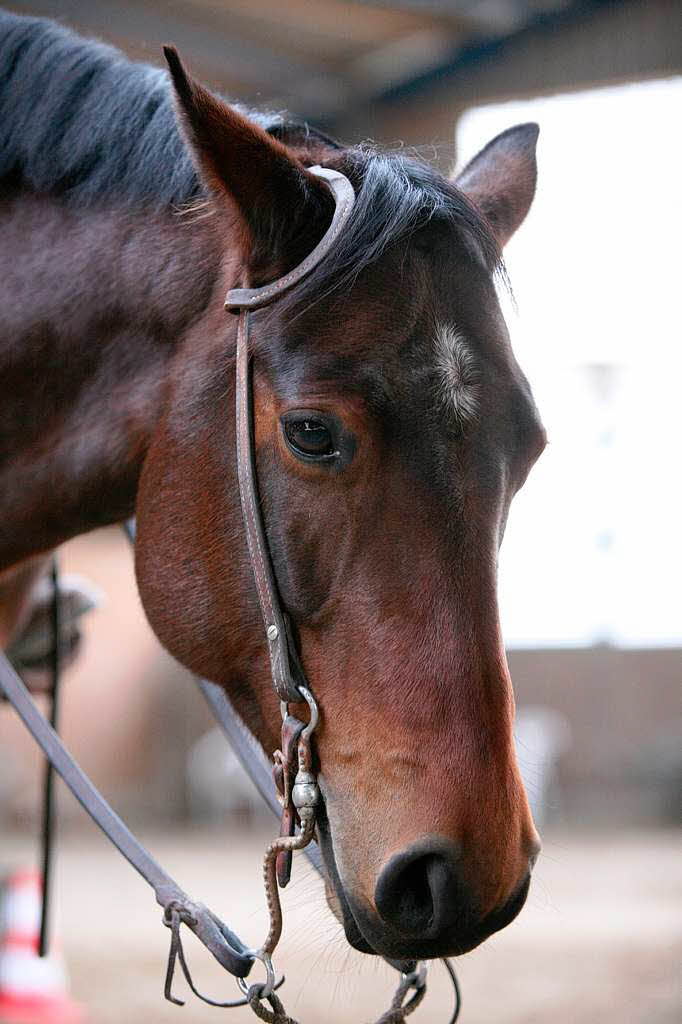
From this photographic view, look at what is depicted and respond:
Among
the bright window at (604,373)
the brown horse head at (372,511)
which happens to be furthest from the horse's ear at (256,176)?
the bright window at (604,373)

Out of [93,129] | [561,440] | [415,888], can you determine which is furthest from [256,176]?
[561,440]

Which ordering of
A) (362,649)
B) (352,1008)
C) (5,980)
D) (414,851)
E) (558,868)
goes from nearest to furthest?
(414,851) → (362,649) → (5,980) → (352,1008) → (558,868)

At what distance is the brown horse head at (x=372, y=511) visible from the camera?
3.85 ft

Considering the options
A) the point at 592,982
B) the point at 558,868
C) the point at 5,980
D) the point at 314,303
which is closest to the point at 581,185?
the point at 558,868

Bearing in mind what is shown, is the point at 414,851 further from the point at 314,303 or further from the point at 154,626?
the point at 314,303

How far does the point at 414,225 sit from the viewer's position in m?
1.37

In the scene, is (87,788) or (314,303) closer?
(314,303)

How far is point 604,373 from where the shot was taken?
29.0 ft

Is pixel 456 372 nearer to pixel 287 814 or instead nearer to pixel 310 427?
pixel 310 427

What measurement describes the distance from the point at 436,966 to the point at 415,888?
12.0 feet

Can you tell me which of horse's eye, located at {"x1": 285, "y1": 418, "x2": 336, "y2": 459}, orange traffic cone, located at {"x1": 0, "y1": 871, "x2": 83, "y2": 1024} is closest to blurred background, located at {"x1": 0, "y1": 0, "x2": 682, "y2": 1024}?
orange traffic cone, located at {"x1": 0, "y1": 871, "x2": 83, "y2": 1024}

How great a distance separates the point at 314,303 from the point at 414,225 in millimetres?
160

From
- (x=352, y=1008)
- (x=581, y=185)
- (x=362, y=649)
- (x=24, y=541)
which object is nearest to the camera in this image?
(x=362, y=649)

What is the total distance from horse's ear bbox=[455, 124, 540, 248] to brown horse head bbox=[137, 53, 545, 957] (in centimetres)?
23
